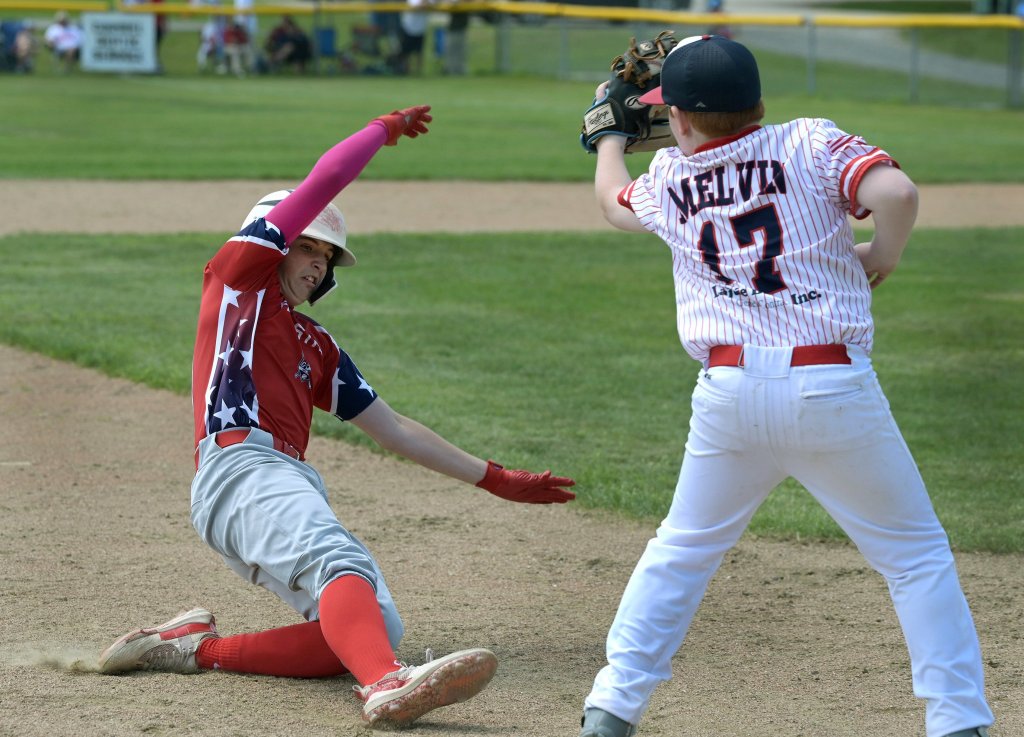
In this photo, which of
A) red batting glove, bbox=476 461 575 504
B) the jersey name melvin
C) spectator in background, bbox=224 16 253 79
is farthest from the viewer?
spectator in background, bbox=224 16 253 79

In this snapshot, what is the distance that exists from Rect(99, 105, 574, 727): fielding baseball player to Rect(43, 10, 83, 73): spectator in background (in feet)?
86.4

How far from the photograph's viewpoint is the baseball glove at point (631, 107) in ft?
11.9

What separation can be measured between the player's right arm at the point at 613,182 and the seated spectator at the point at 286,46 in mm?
26874

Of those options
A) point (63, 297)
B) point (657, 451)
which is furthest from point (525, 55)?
point (657, 451)

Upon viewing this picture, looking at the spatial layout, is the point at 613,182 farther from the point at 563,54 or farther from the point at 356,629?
the point at 563,54

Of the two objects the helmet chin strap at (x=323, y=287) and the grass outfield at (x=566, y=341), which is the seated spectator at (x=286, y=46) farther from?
the helmet chin strap at (x=323, y=287)

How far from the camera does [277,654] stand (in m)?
3.74

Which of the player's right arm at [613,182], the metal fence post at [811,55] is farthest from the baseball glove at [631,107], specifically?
the metal fence post at [811,55]

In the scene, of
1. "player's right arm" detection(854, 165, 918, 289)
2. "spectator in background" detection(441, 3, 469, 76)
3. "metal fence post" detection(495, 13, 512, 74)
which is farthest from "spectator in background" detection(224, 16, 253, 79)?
"player's right arm" detection(854, 165, 918, 289)

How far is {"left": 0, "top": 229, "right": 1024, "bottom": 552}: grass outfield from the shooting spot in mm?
6027

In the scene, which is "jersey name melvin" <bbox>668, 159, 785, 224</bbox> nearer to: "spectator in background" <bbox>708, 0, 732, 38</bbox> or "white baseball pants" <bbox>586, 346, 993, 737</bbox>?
"white baseball pants" <bbox>586, 346, 993, 737</bbox>

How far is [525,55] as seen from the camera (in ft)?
98.4

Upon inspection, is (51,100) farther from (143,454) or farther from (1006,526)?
(1006,526)

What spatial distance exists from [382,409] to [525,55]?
26754 millimetres
